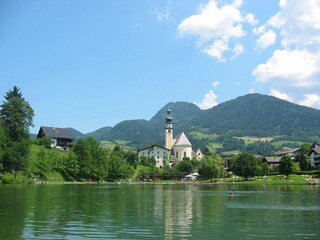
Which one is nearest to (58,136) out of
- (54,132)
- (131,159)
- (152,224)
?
(54,132)

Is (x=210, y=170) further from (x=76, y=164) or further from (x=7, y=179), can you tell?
(x=7, y=179)

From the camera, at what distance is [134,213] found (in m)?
37.6

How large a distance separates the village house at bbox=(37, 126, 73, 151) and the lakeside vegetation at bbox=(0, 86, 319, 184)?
21755mm

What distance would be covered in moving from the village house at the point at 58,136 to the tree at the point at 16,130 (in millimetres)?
65076

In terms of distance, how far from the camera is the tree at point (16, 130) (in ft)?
329

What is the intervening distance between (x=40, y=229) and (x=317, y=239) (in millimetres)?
16880

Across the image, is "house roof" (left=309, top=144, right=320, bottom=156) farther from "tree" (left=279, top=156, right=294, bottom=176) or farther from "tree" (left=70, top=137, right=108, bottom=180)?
"tree" (left=70, top=137, right=108, bottom=180)

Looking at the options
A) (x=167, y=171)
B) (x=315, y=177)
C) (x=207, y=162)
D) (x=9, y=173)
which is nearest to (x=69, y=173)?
(x=9, y=173)

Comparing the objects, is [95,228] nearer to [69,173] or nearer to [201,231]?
[201,231]

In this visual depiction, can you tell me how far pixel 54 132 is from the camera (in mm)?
177625

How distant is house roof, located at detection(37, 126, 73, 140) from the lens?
17530cm

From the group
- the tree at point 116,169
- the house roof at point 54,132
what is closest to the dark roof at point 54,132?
the house roof at point 54,132

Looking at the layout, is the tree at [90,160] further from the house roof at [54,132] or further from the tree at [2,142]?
the house roof at [54,132]

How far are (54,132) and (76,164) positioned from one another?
55.4 meters
